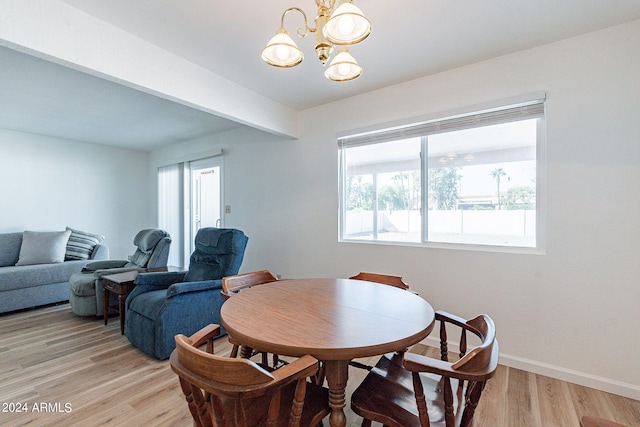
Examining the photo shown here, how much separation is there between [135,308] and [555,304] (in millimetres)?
3423

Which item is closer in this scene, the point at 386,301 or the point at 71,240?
the point at 386,301

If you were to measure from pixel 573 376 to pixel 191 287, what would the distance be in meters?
3.00

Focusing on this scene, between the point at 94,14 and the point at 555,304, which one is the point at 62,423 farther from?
the point at 555,304

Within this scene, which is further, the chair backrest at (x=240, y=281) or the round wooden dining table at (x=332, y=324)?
the chair backrest at (x=240, y=281)

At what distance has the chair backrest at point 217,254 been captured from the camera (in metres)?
2.87

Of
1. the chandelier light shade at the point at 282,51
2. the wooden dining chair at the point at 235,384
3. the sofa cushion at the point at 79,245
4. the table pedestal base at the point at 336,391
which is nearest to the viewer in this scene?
the wooden dining chair at the point at 235,384

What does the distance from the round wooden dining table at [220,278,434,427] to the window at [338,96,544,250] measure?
1275mm

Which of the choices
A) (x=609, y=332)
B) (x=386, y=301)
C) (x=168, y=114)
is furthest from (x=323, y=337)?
(x=168, y=114)

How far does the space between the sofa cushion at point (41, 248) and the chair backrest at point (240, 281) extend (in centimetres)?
347

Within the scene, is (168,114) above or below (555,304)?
above

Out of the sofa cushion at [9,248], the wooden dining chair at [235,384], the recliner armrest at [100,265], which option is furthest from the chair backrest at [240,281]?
the sofa cushion at [9,248]

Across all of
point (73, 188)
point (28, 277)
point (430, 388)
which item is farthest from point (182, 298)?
point (73, 188)

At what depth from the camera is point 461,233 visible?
260 centimetres

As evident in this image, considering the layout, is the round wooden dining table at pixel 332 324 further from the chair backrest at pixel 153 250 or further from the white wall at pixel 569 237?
the chair backrest at pixel 153 250
